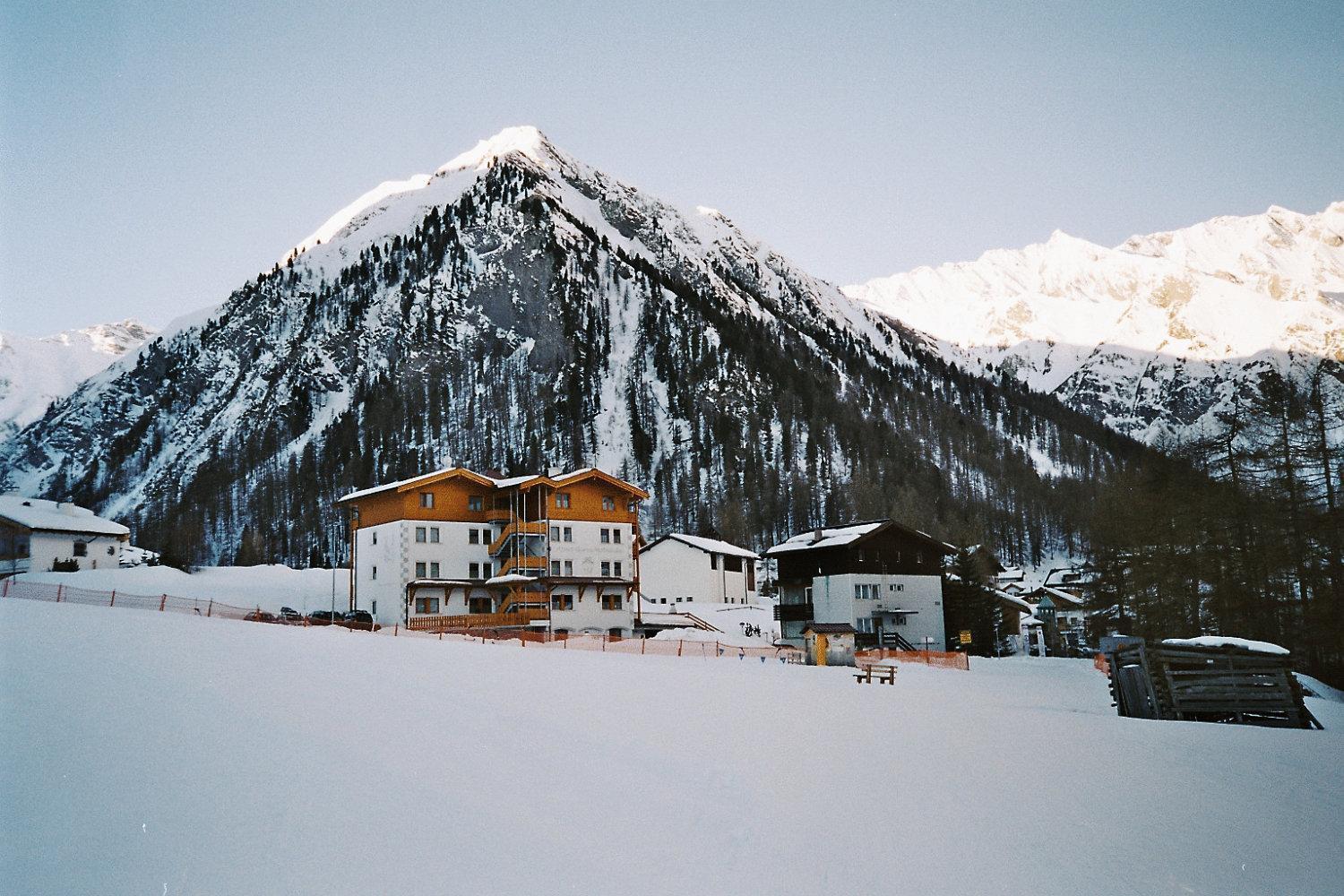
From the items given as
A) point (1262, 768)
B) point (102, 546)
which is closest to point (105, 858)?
point (1262, 768)

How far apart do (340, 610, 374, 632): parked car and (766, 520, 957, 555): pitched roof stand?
29.6 metres

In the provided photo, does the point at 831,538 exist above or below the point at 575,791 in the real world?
above

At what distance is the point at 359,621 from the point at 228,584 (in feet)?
83.2

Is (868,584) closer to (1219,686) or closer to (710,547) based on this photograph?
(710,547)

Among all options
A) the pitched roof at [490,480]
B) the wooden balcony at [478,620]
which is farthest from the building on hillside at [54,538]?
the wooden balcony at [478,620]

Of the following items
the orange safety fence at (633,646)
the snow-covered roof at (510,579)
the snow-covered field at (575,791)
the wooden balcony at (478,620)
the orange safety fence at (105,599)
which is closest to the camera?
the snow-covered field at (575,791)

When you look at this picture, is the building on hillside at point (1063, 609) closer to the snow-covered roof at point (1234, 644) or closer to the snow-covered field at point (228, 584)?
the snow-covered roof at point (1234, 644)

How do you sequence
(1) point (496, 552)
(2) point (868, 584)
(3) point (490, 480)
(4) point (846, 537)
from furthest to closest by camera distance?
1. (4) point (846, 537)
2. (2) point (868, 584)
3. (3) point (490, 480)
4. (1) point (496, 552)

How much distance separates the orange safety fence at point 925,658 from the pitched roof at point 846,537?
1592 centimetres

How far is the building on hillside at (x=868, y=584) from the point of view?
64.1m

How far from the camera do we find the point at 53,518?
207 ft

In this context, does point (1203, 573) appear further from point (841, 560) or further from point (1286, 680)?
point (841, 560)

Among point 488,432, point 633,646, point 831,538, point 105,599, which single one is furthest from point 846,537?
point 488,432

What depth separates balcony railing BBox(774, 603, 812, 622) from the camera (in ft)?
217
